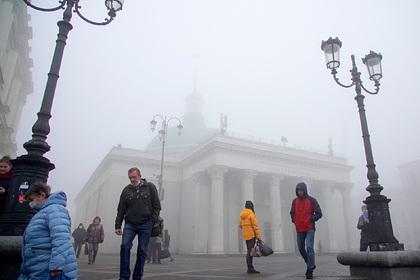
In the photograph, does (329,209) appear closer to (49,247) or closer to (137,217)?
(137,217)

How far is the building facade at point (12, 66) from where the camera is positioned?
19.3m

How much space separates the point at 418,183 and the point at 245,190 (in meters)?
38.6

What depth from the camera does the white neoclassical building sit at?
28.2 m

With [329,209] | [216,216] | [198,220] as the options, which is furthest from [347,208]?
[198,220]

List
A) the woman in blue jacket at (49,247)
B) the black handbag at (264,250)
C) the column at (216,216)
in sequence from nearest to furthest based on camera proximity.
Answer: the woman in blue jacket at (49,247)
the black handbag at (264,250)
the column at (216,216)

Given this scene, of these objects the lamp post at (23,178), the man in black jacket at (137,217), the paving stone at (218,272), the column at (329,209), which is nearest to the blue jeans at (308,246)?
the paving stone at (218,272)

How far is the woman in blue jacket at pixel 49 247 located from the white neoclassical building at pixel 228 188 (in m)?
23.4

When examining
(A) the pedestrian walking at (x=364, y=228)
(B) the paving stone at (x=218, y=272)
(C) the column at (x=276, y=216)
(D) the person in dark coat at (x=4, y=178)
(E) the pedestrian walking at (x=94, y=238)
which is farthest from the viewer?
(C) the column at (x=276, y=216)

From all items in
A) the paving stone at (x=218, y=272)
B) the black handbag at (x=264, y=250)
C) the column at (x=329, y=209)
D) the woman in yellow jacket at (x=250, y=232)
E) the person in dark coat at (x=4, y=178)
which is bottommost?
the paving stone at (x=218, y=272)

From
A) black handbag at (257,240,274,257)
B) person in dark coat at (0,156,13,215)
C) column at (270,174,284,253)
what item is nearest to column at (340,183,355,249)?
column at (270,174,284,253)

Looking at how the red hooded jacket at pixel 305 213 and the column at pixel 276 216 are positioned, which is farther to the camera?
the column at pixel 276 216

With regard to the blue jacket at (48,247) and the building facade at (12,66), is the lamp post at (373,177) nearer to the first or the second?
the blue jacket at (48,247)

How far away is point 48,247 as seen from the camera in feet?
10.3

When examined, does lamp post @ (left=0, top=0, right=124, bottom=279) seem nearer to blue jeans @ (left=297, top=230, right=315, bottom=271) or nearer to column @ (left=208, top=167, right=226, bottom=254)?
blue jeans @ (left=297, top=230, right=315, bottom=271)
